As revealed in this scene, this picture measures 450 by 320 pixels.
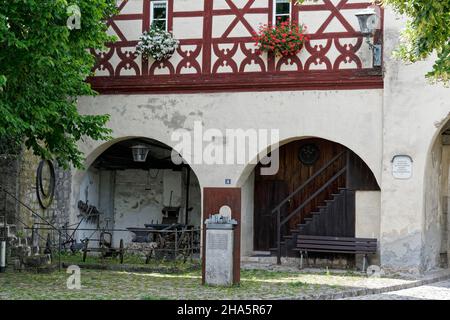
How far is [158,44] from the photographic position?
17.2 meters

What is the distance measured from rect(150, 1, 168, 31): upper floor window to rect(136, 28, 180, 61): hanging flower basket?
36 centimetres

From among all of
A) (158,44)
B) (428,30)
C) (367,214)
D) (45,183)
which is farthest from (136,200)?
(428,30)

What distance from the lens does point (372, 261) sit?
53.4ft

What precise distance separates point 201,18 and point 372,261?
598 cm

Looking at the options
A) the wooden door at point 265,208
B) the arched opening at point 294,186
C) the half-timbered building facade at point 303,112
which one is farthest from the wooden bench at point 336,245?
the wooden door at point 265,208

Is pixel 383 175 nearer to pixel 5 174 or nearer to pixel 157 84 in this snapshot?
pixel 157 84

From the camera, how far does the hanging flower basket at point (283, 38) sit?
1652cm

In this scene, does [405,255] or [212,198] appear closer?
[212,198]

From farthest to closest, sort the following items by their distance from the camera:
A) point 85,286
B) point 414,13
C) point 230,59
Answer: point 230,59
point 85,286
point 414,13

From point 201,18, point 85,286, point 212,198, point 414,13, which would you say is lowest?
point 85,286

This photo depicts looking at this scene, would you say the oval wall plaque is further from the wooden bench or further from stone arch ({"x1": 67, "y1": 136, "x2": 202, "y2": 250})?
the wooden bench

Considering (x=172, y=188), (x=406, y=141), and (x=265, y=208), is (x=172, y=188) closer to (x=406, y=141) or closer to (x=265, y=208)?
(x=265, y=208)

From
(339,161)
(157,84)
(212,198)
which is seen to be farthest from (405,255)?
(157,84)

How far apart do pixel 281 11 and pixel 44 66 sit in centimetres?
644
